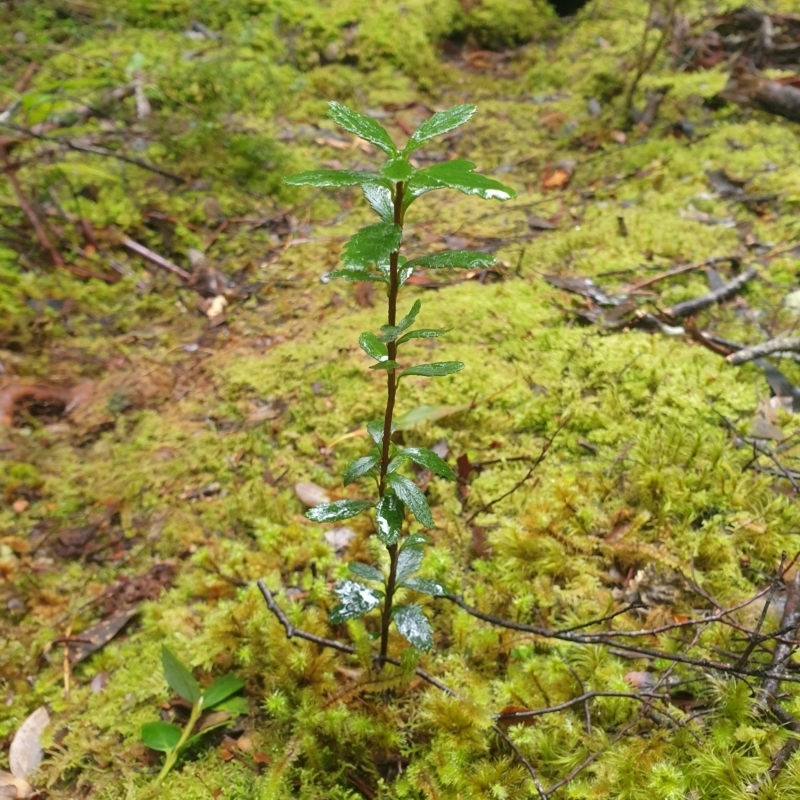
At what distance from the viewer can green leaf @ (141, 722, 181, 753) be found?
162 centimetres

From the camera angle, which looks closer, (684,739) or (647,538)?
(684,739)

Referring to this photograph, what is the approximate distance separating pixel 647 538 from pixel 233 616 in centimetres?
146

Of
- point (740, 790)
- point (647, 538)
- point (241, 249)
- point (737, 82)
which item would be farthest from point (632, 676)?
point (737, 82)

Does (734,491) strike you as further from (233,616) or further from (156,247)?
(156,247)

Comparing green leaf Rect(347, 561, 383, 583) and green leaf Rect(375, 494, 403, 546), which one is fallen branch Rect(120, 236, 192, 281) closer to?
green leaf Rect(347, 561, 383, 583)

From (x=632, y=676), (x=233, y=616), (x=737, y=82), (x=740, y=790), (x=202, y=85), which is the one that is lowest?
(x=233, y=616)

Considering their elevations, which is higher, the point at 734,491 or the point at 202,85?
the point at 202,85

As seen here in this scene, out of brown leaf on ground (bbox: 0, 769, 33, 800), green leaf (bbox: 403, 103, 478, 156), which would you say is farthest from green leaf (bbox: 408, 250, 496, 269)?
brown leaf on ground (bbox: 0, 769, 33, 800)

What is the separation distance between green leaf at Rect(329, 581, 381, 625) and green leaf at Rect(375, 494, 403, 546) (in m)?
0.30

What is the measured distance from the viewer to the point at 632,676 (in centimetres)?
164

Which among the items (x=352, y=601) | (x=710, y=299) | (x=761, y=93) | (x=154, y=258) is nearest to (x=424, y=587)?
(x=352, y=601)

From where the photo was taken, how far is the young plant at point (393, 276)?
3.36 ft

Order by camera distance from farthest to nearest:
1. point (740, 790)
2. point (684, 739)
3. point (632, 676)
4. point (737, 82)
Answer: point (737, 82) < point (632, 676) < point (684, 739) < point (740, 790)

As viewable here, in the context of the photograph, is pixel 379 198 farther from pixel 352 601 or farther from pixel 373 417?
pixel 373 417
